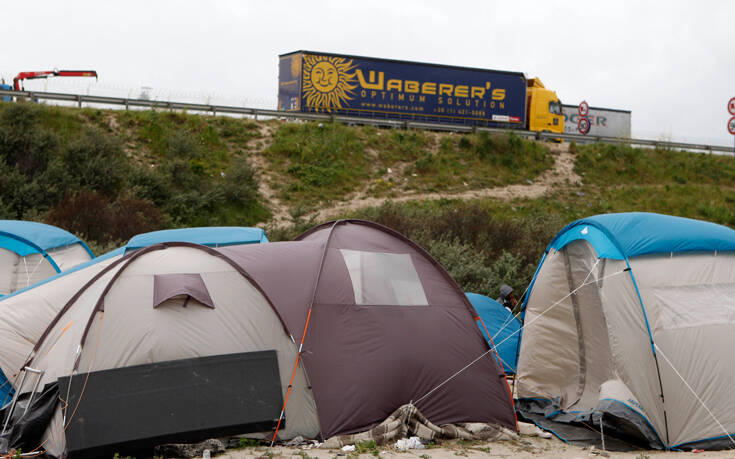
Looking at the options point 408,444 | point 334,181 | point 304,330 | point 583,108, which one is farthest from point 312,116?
point 408,444

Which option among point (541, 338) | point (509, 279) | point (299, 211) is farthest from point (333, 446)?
point (299, 211)

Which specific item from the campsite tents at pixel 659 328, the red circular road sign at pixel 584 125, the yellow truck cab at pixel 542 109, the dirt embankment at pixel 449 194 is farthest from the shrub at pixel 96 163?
the red circular road sign at pixel 584 125

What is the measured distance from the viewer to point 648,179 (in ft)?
112

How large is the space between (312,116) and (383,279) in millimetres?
24742

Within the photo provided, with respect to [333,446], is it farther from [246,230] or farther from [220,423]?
[246,230]

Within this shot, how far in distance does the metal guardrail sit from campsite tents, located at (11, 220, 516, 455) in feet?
76.4

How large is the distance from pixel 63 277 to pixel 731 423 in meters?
7.37

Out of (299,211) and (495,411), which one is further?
(299,211)

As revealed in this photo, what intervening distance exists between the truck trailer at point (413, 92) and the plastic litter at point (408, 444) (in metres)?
25.7

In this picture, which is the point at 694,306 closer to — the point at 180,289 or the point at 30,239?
the point at 180,289

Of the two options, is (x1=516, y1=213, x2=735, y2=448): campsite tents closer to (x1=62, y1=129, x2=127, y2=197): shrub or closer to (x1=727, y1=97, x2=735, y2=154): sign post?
(x1=62, y1=129, x2=127, y2=197): shrub

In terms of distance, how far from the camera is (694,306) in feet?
22.3

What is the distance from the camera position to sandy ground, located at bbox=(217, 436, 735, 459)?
228 inches

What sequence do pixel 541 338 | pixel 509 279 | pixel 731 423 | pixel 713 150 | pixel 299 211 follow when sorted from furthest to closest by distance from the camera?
pixel 713 150 → pixel 299 211 → pixel 509 279 → pixel 541 338 → pixel 731 423
